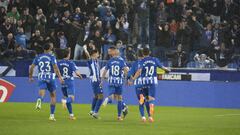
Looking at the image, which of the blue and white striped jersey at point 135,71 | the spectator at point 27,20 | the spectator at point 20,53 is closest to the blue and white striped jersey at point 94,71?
the blue and white striped jersey at point 135,71

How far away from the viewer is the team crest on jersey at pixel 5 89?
26719 mm

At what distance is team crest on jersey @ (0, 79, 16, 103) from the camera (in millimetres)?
26719

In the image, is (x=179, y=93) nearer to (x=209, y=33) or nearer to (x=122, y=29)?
(x=209, y=33)

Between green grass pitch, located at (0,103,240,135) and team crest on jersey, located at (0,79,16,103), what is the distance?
332cm

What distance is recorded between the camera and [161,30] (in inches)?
1106

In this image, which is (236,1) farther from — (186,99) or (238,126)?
(238,126)

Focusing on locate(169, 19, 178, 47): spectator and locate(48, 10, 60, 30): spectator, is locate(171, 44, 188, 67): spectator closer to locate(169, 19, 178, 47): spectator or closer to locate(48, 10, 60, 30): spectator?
locate(169, 19, 178, 47): spectator

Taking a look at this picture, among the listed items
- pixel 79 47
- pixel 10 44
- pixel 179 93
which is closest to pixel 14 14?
pixel 10 44

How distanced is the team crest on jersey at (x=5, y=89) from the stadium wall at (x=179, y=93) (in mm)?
184

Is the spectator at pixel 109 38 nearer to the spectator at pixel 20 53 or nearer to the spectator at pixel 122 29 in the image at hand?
the spectator at pixel 122 29

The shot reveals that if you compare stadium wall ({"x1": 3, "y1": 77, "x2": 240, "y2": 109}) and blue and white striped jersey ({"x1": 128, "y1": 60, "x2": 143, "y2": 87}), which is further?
stadium wall ({"x1": 3, "y1": 77, "x2": 240, "y2": 109})

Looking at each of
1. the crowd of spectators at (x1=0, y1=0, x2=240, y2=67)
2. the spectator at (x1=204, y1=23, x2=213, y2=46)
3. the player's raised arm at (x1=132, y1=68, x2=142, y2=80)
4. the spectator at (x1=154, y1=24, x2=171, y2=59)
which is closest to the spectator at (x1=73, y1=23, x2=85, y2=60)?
the crowd of spectators at (x1=0, y1=0, x2=240, y2=67)

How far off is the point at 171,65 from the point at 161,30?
1899 mm

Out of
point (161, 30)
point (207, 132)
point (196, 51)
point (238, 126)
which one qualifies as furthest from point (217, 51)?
point (207, 132)
